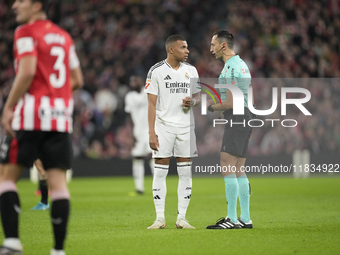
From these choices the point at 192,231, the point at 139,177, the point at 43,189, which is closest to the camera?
the point at 192,231

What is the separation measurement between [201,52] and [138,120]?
995 cm

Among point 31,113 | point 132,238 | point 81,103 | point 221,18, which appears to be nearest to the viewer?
point 31,113

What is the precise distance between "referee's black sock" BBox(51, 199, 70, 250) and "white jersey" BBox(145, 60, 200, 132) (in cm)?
281

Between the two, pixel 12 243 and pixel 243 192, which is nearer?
pixel 12 243

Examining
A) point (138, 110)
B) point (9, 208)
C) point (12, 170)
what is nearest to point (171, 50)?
point (12, 170)

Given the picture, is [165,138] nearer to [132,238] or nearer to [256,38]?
[132,238]

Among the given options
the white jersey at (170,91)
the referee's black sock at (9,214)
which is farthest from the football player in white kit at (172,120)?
the referee's black sock at (9,214)

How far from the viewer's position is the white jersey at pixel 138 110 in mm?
13375

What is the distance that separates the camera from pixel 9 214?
15.4 ft

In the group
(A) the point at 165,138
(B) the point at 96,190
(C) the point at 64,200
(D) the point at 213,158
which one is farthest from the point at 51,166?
(D) the point at 213,158

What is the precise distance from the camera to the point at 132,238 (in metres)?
6.06

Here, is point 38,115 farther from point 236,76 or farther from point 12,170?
point 236,76

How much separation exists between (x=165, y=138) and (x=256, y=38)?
16.5m

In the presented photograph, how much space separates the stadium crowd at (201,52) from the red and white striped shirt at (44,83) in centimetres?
1410
